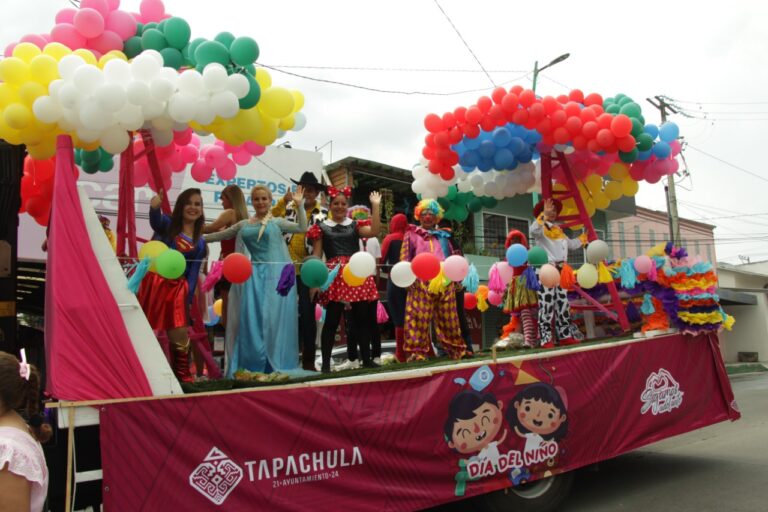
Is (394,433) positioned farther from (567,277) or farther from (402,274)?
(567,277)

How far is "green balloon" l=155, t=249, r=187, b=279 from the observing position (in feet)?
12.1

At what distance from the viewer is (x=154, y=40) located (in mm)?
4402

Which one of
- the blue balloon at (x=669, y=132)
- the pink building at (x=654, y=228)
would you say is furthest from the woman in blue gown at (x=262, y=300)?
the pink building at (x=654, y=228)

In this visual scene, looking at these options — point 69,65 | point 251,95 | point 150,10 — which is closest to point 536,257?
point 251,95

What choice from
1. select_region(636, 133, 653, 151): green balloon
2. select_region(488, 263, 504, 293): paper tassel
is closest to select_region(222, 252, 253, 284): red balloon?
select_region(488, 263, 504, 293): paper tassel

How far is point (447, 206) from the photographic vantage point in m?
7.62

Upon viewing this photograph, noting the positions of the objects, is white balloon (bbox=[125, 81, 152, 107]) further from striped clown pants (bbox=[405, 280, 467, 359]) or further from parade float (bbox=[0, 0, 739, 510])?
striped clown pants (bbox=[405, 280, 467, 359])

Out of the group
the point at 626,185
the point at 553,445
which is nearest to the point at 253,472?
the point at 553,445

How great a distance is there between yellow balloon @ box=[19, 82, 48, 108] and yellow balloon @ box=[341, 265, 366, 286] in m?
2.33

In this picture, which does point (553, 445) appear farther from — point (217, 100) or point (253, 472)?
point (217, 100)

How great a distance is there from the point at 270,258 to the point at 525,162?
11.3 ft

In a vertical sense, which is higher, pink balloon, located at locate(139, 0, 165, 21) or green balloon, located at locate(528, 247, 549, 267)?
pink balloon, located at locate(139, 0, 165, 21)

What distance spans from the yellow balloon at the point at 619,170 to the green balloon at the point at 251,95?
472 centimetres

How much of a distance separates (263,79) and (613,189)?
16.1 feet
